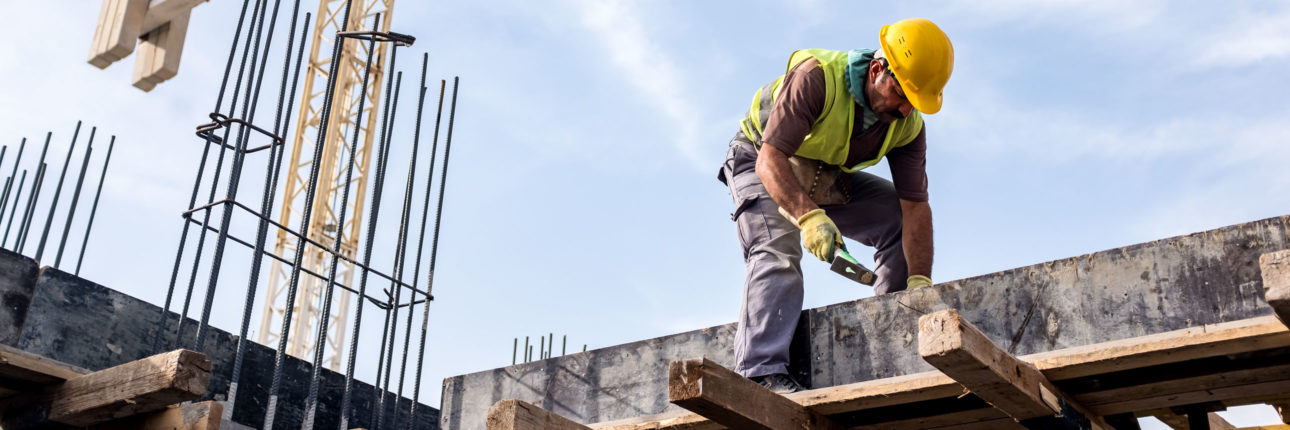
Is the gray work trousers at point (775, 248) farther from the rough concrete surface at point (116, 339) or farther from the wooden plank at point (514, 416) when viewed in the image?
the rough concrete surface at point (116, 339)

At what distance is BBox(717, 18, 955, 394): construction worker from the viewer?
17.0 feet

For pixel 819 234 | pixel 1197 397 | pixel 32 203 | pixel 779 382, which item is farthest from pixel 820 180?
pixel 32 203

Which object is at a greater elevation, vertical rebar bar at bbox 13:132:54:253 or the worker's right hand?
vertical rebar bar at bbox 13:132:54:253

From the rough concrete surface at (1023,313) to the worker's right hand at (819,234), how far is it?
0.30 metres

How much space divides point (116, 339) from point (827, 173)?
3.67m

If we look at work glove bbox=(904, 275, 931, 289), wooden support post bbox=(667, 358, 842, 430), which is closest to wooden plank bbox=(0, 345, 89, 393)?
wooden support post bbox=(667, 358, 842, 430)

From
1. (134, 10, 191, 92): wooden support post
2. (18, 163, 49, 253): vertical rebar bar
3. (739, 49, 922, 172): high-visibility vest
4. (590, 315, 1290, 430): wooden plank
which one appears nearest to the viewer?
(590, 315, 1290, 430): wooden plank

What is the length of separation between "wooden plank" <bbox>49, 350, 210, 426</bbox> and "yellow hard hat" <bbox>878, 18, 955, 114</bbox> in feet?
9.68

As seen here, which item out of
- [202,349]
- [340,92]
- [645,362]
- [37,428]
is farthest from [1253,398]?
[340,92]

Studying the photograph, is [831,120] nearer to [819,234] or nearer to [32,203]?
[819,234]

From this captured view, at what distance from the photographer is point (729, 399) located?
4340 millimetres

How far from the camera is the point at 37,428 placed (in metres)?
4.96

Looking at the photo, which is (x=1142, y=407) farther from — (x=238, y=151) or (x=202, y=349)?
(x=238, y=151)

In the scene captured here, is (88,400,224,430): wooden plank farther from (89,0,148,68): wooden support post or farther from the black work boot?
the black work boot
